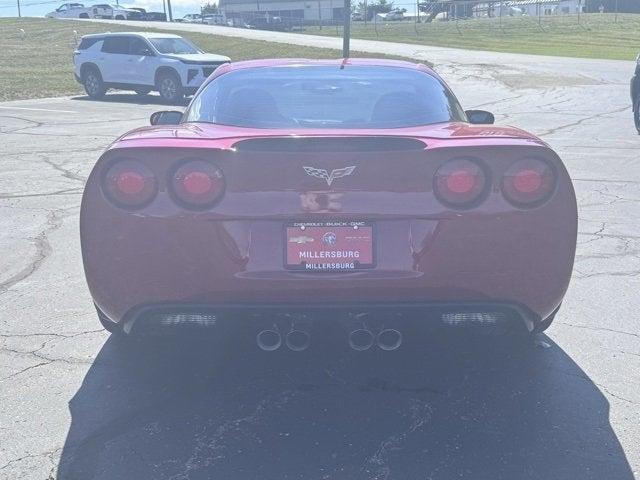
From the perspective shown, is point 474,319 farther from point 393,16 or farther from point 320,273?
point 393,16

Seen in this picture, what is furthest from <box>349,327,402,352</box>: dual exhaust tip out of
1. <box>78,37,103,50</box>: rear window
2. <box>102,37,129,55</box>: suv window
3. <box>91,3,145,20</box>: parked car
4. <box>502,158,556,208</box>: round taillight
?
<box>91,3,145,20</box>: parked car

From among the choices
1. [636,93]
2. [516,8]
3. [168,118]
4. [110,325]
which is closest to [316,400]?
[110,325]

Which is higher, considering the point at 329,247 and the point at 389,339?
the point at 329,247

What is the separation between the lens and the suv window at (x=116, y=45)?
2442 centimetres

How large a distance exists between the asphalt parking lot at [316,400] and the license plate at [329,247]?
716mm

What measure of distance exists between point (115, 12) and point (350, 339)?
75943 millimetres

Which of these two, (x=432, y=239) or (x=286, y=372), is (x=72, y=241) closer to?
(x=286, y=372)

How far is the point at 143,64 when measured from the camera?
2386 cm

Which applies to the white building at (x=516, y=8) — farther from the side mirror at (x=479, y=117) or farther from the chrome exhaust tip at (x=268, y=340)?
the chrome exhaust tip at (x=268, y=340)

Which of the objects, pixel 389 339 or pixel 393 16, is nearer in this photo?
pixel 389 339

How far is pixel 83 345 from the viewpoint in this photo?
5.02m

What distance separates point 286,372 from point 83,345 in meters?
1.20

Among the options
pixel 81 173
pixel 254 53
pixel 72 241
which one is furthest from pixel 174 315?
pixel 254 53

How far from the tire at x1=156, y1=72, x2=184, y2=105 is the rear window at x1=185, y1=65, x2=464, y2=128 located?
18.0 meters
